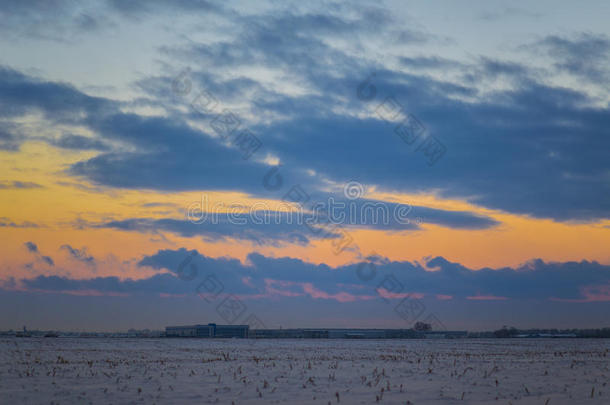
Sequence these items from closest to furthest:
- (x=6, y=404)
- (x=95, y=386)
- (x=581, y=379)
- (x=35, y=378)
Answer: (x=6, y=404)
(x=95, y=386)
(x=35, y=378)
(x=581, y=379)

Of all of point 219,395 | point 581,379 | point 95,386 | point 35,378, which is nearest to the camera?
point 219,395

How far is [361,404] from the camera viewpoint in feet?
94.9

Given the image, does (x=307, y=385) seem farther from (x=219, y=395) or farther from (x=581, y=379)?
(x=581, y=379)

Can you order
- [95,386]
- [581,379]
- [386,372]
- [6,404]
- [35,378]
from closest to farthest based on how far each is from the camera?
1. [6,404]
2. [95,386]
3. [35,378]
4. [581,379]
5. [386,372]

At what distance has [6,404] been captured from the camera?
92.4 ft

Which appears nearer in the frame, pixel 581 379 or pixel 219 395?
pixel 219 395

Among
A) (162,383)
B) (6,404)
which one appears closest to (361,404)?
(162,383)

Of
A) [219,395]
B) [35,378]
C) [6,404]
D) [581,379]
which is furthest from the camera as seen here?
[581,379]

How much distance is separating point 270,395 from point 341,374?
14099mm

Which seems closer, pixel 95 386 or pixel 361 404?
pixel 361 404

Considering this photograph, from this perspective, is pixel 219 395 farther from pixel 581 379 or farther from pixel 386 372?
pixel 581 379

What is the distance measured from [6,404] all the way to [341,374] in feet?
80.8

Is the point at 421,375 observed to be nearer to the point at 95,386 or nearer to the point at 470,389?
the point at 470,389

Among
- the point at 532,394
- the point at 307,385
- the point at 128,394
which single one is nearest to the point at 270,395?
the point at 307,385
